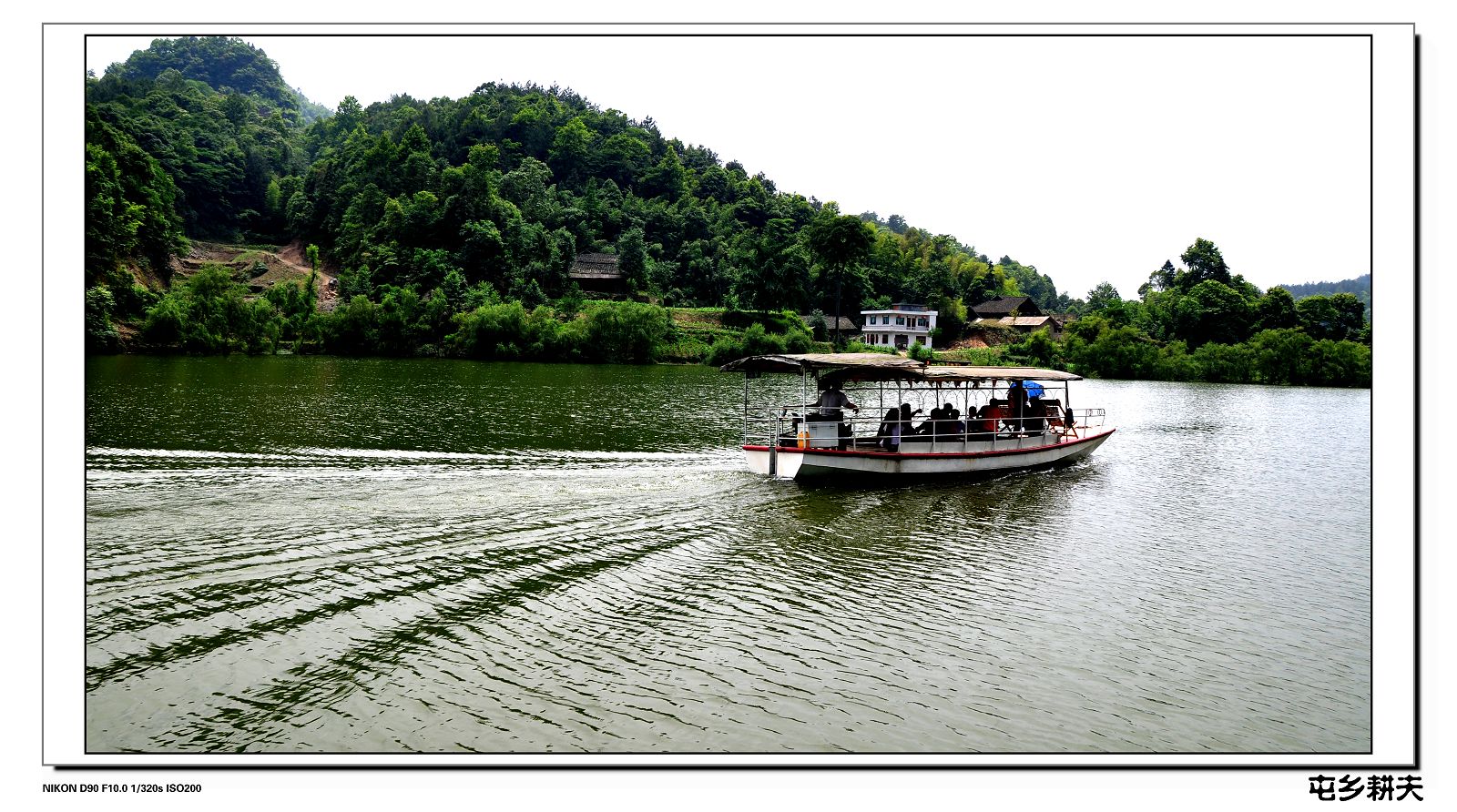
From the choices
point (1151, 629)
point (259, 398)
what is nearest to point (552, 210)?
point (259, 398)

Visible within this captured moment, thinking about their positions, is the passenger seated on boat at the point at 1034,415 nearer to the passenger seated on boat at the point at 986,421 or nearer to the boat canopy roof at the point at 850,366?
the passenger seated on boat at the point at 986,421

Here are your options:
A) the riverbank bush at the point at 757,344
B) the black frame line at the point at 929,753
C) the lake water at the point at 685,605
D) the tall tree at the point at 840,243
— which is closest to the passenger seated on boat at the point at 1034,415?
the lake water at the point at 685,605

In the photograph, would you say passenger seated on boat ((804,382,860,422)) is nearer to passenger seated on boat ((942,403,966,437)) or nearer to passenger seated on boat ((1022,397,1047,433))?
passenger seated on boat ((942,403,966,437))

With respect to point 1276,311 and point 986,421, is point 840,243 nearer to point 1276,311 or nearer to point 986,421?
point 1276,311

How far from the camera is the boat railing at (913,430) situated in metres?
19.8

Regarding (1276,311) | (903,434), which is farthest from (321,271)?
(1276,311)

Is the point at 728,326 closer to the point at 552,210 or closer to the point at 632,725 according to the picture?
the point at 552,210

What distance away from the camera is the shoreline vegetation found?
63.4 m

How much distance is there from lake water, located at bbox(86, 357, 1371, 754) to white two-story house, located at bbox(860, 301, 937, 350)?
6476 centimetres

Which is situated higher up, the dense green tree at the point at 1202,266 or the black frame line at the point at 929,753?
the dense green tree at the point at 1202,266

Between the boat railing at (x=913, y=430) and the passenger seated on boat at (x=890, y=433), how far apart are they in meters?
0.07

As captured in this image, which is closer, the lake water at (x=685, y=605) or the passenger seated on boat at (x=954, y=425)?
the lake water at (x=685, y=605)

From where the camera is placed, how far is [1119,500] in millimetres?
19453

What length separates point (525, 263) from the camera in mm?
82438
